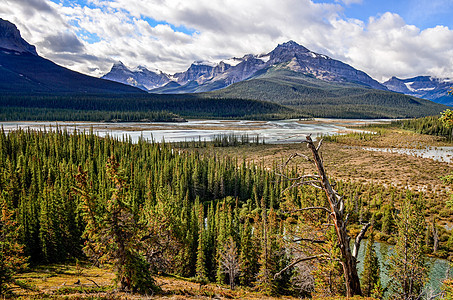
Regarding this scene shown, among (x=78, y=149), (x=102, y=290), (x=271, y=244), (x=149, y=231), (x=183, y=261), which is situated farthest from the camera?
(x=78, y=149)

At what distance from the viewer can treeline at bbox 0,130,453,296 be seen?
1681cm

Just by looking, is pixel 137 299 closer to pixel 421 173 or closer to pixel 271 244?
pixel 271 244

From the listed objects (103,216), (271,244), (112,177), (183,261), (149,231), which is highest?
(112,177)

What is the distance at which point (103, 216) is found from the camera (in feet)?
55.0

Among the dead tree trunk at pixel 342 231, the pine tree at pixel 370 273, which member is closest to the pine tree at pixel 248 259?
the pine tree at pixel 370 273

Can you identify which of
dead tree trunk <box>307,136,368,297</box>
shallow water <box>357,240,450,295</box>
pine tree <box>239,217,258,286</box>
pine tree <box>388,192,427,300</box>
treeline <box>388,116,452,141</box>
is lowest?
shallow water <box>357,240,450,295</box>

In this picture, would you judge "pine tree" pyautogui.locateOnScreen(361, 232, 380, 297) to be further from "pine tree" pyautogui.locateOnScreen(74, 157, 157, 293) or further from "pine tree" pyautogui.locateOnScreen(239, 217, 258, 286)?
"pine tree" pyautogui.locateOnScreen(74, 157, 157, 293)

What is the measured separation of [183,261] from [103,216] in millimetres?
21810

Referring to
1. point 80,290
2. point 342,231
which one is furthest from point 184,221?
point 342,231

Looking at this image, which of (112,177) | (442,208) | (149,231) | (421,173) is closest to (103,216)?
(112,177)

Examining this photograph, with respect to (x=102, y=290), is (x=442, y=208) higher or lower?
lower

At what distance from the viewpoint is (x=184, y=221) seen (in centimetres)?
4003

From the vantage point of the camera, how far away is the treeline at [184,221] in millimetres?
16812

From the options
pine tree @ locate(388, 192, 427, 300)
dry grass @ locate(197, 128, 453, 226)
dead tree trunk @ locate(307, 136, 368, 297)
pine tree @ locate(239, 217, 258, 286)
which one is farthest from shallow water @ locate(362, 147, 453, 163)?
dead tree trunk @ locate(307, 136, 368, 297)
